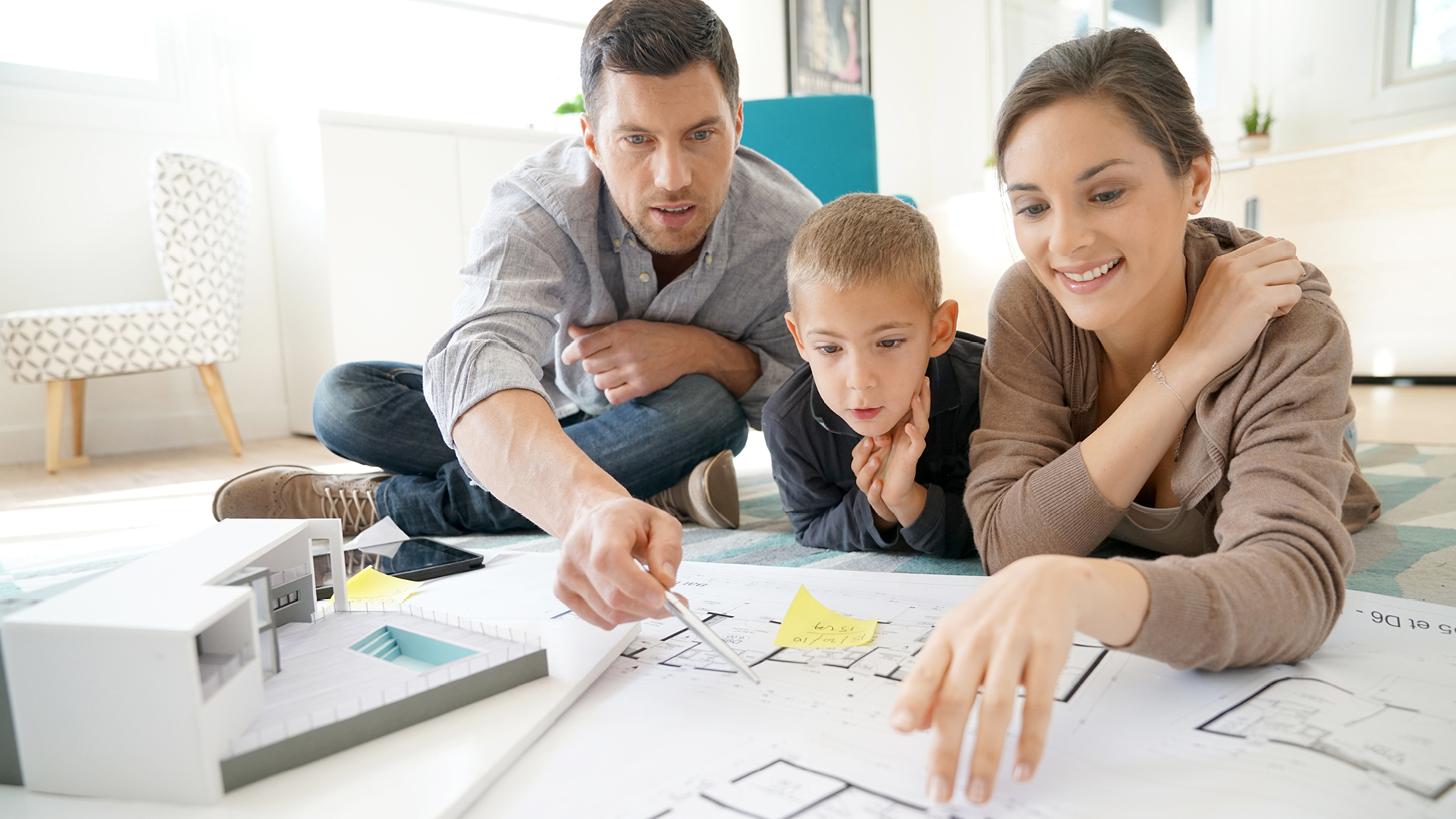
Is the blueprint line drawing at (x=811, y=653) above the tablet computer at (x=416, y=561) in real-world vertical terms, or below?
above

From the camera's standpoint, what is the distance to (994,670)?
42cm

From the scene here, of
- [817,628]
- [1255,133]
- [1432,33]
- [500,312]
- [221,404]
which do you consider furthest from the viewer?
[1255,133]

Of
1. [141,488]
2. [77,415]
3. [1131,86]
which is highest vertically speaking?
[1131,86]

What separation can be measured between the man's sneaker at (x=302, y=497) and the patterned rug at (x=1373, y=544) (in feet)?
0.63

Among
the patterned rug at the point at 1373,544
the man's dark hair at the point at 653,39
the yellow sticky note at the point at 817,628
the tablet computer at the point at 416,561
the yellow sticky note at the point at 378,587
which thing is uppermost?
the man's dark hair at the point at 653,39

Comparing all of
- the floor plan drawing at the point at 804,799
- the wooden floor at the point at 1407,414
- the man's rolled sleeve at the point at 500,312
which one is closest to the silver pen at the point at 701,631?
the floor plan drawing at the point at 804,799

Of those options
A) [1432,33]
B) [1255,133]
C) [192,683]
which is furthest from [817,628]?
[1432,33]

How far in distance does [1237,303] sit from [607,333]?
813 millimetres

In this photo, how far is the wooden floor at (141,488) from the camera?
1.38 meters

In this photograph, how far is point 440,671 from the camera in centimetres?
55

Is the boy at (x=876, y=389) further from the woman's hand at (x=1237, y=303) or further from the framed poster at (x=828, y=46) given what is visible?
the framed poster at (x=828, y=46)

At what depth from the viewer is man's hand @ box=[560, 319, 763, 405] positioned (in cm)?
130

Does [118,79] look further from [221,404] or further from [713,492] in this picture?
[713,492]

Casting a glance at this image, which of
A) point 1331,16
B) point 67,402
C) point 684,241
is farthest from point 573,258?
point 1331,16
